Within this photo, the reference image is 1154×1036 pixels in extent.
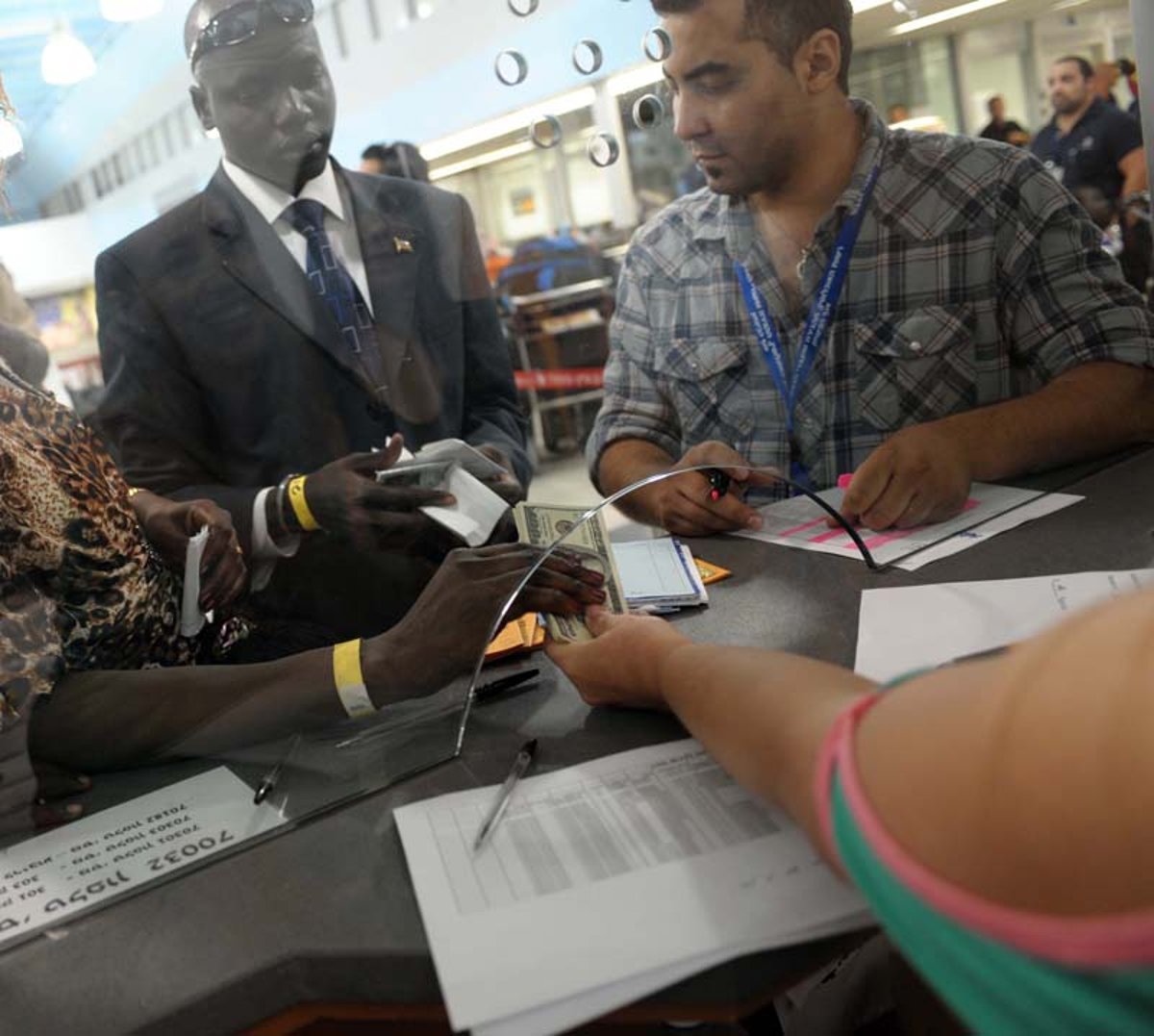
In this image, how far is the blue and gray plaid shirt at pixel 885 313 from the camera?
5.55 ft

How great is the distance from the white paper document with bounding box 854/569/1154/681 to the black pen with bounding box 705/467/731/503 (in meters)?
0.34

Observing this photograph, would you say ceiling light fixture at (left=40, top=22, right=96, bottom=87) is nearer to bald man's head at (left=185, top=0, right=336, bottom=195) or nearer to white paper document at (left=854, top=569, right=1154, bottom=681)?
bald man's head at (left=185, top=0, right=336, bottom=195)

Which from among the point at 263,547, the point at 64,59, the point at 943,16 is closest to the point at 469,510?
the point at 263,547

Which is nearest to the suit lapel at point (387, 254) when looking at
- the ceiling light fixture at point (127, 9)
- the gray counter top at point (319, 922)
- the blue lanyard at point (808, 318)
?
the ceiling light fixture at point (127, 9)

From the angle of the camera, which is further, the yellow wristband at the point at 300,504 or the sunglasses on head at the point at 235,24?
the yellow wristband at the point at 300,504

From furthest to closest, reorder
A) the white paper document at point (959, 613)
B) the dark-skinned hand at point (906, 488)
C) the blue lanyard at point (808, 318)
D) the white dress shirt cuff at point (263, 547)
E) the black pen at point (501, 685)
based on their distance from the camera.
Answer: the blue lanyard at point (808, 318)
the dark-skinned hand at point (906, 488)
the white dress shirt cuff at point (263, 547)
the black pen at point (501, 685)
the white paper document at point (959, 613)

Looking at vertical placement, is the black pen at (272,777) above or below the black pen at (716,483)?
below

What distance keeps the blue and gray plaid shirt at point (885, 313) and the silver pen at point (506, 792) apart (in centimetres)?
81

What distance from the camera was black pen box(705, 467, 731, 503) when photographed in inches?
60.7

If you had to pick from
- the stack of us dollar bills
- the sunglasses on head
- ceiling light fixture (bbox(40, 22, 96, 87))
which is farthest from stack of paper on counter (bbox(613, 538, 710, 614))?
ceiling light fixture (bbox(40, 22, 96, 87))

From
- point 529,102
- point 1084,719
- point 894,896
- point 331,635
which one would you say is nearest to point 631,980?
point 894,896

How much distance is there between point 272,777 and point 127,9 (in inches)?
35.7

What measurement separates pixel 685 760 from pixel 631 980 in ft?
0.91

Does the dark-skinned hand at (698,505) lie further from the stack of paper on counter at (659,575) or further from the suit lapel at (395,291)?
the suit lapel at (395,291)
